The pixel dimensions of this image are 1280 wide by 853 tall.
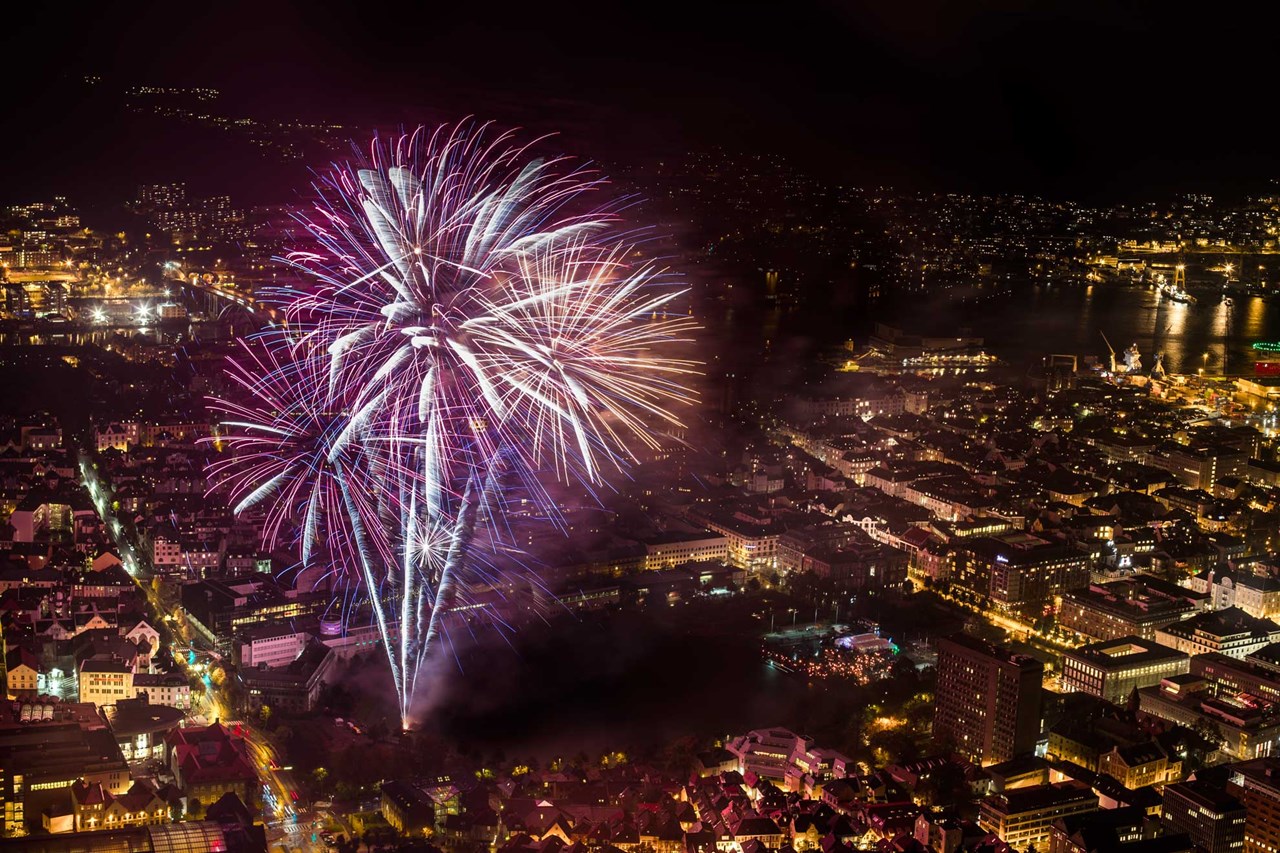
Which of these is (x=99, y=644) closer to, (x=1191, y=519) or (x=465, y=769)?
(x=465, y=769)

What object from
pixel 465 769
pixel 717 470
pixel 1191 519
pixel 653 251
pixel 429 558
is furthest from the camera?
pixel 653 251

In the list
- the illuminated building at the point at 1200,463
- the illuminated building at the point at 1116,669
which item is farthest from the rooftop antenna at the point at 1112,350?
the illuminated building at the point at 1116,669

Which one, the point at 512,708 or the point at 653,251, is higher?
the point at 653,251

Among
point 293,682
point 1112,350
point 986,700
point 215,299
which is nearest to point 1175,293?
point 1112,350

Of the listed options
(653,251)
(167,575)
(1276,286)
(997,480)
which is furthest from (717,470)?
(1276,286)

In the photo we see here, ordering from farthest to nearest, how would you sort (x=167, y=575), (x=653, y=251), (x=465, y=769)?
(x=653, y=251) → (x=167, y=575) → (x=465, y=769)

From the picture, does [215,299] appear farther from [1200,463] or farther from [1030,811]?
[1030,811]
